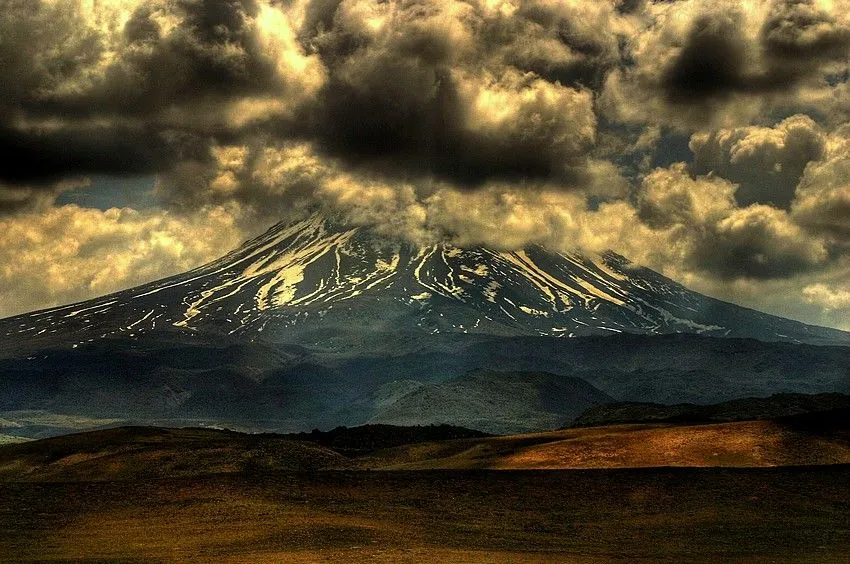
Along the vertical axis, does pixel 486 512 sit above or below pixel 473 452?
below

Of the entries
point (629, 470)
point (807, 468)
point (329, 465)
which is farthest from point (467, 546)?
point (329, 465)

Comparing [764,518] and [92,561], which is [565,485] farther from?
[92,561]

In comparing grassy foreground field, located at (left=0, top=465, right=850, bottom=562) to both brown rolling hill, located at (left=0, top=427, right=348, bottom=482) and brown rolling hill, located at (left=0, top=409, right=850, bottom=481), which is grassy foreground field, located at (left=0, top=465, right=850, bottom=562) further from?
brown rolling hill, located at (left=0, top=427, right=348, bottom=482)

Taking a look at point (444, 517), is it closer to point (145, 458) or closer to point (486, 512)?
point (486, 512)

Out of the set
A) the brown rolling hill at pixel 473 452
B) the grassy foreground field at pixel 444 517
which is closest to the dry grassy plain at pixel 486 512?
the grassy foreground field at pixel 444 517

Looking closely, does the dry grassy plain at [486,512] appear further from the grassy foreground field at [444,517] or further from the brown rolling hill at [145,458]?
the brown rolling hill at [145,458]

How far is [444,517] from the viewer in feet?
216

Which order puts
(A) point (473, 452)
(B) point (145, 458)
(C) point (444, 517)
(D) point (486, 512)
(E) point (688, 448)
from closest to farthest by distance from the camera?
(C) point (444, 517) → (D) point (486, 512) → (E) point (688, 448) → (A) point (473, 452) → (B) point (145, 458)

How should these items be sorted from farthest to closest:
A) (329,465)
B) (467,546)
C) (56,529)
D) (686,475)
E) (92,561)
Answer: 1. (329,465)
2. (686,475)
3. (56,529)
4. (467,546)
5. (92,561)

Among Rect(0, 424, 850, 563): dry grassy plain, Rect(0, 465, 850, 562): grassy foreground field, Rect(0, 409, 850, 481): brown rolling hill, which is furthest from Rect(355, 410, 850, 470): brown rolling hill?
Rect(0, 465, 850, 562): grassy foreground field

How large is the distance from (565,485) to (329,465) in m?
41.5

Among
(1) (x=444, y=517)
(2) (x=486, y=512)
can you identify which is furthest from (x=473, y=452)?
(1) (x=444, y=517)

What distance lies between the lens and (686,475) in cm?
7306

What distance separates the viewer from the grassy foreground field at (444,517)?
52625 mm
